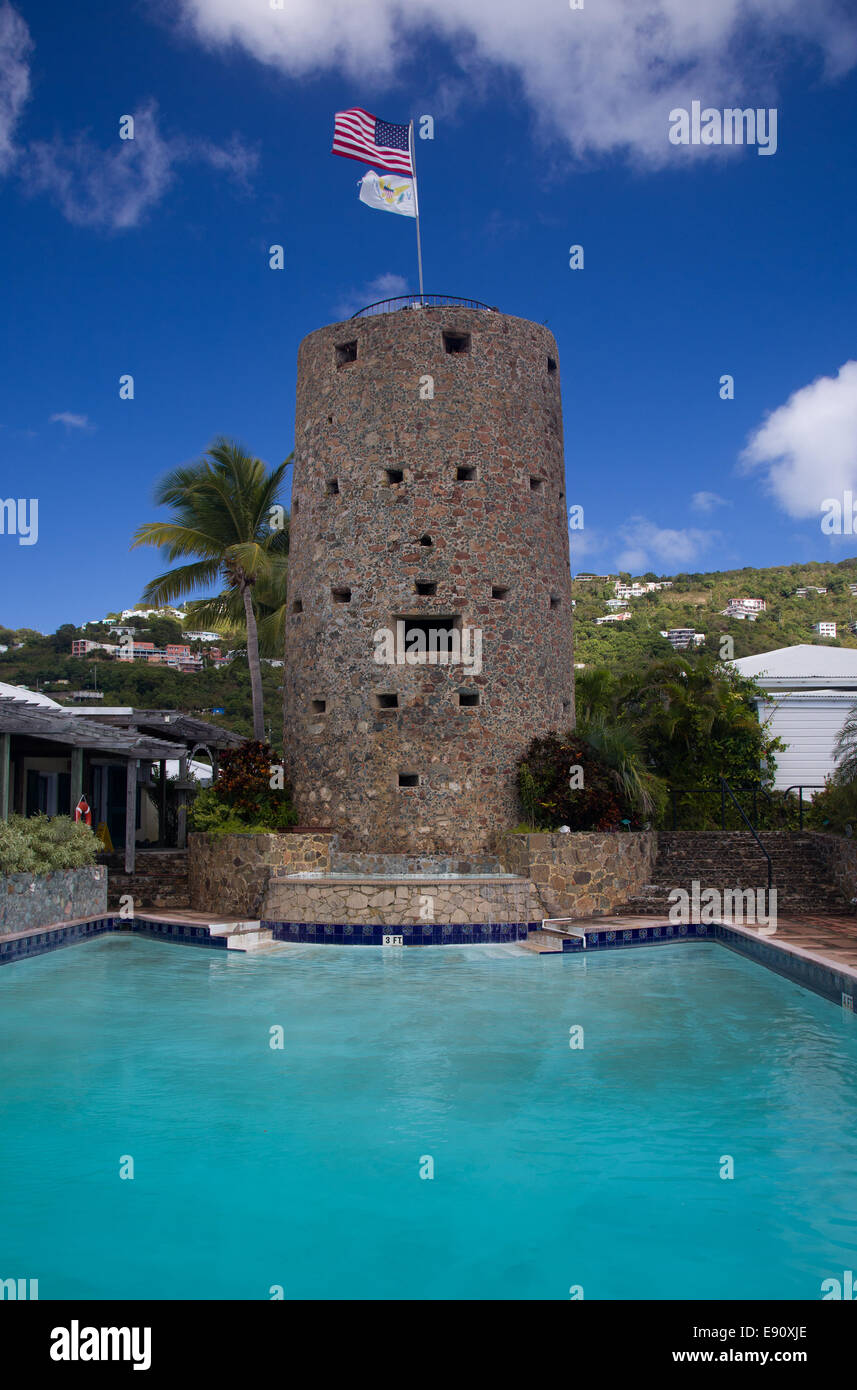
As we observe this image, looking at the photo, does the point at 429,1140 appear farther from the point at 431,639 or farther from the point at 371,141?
the point at 371,141

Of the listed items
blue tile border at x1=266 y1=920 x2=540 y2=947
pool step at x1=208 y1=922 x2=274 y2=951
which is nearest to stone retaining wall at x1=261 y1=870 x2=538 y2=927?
blue tile border at x1=266 y1=920 x2=540 y2=947

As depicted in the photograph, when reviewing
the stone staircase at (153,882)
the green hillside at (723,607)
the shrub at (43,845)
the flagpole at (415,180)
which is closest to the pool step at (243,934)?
the shrub at (43,845)

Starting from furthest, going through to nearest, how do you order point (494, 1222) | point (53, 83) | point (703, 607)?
point (703, 607) → point (53, 83) → point (494, 1222)

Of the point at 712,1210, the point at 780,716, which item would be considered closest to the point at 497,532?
the point at 780,716

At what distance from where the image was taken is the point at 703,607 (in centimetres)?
→ 4159

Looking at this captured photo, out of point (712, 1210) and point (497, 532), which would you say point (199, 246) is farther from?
point (712, 1210)

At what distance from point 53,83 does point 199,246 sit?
4.20 meters

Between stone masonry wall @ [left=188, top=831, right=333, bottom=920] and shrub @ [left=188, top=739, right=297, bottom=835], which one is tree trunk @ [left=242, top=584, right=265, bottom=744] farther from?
stone masonry wall @ [left=188, top=831, right=333, bottom=920]

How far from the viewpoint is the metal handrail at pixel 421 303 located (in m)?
16.4

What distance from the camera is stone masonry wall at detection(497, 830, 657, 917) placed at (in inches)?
543

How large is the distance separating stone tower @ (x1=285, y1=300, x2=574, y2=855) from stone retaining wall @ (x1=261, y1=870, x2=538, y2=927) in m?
2.78

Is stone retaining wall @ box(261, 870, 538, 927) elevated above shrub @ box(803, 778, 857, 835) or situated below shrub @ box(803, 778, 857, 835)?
below

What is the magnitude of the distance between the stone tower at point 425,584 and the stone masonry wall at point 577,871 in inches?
70.2

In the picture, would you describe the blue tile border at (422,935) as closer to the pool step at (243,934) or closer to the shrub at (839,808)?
the pool step at (243,934)
